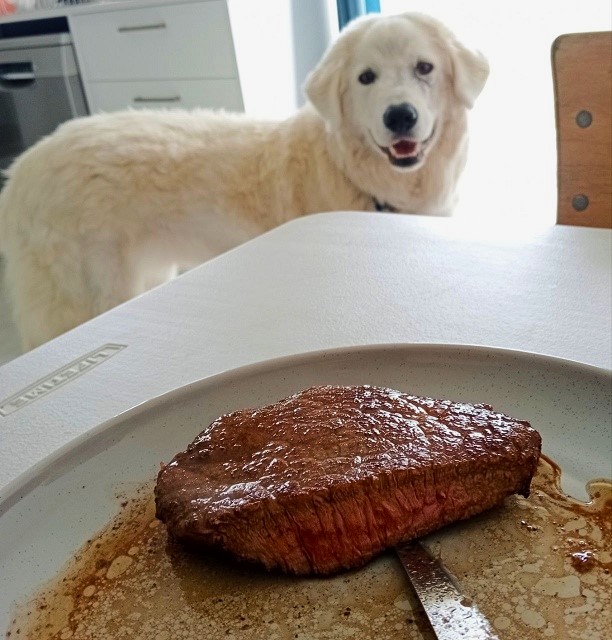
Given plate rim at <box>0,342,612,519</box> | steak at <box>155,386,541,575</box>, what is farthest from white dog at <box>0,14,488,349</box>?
steak at <box>155,386,541,575</box>

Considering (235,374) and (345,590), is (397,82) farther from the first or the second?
(345,590)

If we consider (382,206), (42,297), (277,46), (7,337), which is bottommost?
(7,337)

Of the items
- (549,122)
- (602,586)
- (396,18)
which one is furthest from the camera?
(549,122)

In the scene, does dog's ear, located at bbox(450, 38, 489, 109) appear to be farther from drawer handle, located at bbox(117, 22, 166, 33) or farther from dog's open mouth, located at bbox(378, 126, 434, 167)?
drawer handle, located at bbox(117, 22, 166, 33)

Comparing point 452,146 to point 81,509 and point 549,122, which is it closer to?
point 549,122

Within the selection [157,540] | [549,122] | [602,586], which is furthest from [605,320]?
[549,122]

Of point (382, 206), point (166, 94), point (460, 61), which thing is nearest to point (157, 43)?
point (166, 94)
